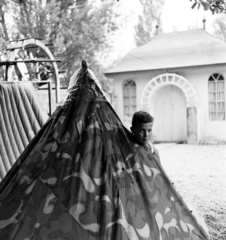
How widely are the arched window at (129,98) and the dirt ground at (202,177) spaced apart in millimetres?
2254

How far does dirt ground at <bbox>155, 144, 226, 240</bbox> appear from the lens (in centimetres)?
444

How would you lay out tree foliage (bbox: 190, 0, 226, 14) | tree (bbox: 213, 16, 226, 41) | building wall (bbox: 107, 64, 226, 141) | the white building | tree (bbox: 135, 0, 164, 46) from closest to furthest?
tree foliage (bbox: 190, 0, 226, 14)
building wall (bbox: 107, 64, 226, 141)
the white building
tree (bbox: 213, 16, 226, 41)
tree (bbox: 135, 0, 164, 46)

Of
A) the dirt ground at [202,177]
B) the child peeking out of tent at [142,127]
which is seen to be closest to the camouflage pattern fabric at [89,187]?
the child peeking out of tent at [142,127]

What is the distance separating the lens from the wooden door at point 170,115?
1352 cm

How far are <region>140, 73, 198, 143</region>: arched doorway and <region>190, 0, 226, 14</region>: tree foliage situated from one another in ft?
26.7

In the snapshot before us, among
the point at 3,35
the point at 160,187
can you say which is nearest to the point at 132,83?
the point at 3,35

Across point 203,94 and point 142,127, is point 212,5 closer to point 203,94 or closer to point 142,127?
point 142,127

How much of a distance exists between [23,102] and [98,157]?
2.08 m

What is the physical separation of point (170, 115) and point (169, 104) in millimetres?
420

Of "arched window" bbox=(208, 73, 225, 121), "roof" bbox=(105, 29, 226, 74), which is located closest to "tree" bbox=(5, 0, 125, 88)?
"roof" bbox=(105, 29, 226, 74)

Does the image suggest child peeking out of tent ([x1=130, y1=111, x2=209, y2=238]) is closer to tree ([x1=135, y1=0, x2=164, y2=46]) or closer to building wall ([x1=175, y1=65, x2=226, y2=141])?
building wall ([x1=175, y1=65, x2=226, y2=141])

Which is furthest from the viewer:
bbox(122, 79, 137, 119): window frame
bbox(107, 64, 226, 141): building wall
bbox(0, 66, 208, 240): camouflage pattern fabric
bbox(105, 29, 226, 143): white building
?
bbox(122, 79, 137, 119): window frame

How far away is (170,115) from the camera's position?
44.8ft

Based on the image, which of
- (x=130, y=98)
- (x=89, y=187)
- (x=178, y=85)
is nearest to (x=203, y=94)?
(x=178, y=85)
